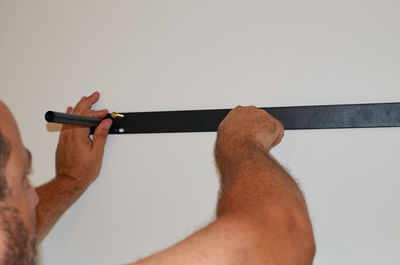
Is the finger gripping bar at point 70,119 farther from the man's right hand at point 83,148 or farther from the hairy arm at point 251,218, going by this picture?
the hairy arm at point 251,218

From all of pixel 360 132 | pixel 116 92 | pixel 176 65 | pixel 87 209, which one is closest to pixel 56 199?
pixel 87 209

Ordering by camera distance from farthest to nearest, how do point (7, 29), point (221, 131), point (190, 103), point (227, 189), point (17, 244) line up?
point (7, 29)
point (190, 103)
point (221, 131)
point (227, 189)
point (17, 244)

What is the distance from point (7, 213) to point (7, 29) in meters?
0.69

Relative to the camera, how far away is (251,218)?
0.60m

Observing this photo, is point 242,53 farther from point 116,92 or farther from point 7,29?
point 7,29

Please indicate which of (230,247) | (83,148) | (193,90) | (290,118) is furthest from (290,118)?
(83,148)

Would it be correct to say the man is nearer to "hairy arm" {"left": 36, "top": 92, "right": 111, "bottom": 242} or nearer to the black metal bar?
the black metal bar

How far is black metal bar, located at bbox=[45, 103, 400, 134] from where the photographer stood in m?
0.76

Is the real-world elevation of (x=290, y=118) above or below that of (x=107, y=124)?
above

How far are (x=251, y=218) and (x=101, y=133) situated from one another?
457 millimetres

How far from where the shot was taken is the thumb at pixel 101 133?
94 centimetres

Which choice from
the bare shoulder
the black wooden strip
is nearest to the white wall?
the black wooden strip

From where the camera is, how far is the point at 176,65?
2.97 ft

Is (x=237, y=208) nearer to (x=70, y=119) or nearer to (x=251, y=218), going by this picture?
(x=251, y=218)
